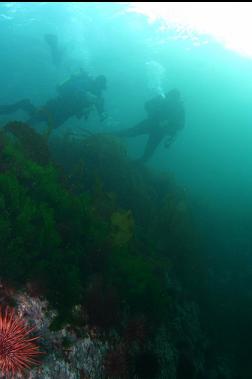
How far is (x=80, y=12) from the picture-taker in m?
41.2

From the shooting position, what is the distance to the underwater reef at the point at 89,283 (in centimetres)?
615

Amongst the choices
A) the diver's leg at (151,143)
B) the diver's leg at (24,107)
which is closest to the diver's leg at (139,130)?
the diver's leg at (151,143)

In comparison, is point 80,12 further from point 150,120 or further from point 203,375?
point 203,375

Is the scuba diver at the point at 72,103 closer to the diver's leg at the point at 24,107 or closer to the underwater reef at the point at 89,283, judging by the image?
the diver's leg at the point at 24,107

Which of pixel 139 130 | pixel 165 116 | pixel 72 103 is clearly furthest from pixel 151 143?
pixel 72 103

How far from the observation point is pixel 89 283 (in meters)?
7.36

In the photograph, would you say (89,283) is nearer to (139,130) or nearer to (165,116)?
(165,116)

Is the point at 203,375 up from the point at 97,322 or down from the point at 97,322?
down

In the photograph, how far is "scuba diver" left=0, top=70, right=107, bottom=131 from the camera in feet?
60.3

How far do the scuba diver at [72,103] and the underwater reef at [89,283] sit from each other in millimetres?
7232

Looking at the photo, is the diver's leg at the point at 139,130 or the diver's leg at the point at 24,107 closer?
the diver's leg at the point at 24,107

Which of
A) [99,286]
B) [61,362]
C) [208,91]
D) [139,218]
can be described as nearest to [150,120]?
[139,218]

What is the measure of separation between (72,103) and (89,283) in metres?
13.5

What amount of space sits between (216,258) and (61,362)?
40.0 ft
